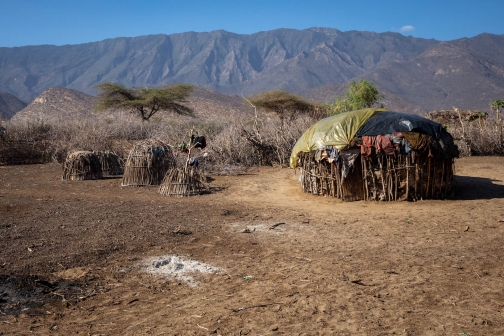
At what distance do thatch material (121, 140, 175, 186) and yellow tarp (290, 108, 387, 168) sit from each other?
11.4 feet

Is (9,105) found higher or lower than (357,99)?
higher

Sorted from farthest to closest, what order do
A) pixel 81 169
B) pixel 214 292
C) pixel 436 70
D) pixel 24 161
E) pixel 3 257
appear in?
pixel 436 70
pixel 24 161
pixel 81 169
pixel 3 257
pixel 214 292

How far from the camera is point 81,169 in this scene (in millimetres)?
11672

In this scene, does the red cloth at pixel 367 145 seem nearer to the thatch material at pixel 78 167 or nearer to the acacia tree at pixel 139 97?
the thatch material at pixel 78 167

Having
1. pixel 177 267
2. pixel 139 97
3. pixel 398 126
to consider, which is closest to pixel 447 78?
pixel 139 97

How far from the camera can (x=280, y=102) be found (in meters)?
21.0

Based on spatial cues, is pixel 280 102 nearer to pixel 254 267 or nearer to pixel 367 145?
pixel 367 145

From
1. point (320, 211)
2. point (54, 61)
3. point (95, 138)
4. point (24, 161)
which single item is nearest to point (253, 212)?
point (320, 211)

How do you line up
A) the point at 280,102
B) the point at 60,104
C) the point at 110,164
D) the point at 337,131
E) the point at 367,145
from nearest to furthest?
the point at 367,145 → the point at 337,131 → the point at 110,164 → the point at 280,102 → the point at 60,104

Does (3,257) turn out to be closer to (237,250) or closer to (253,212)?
(237,250)

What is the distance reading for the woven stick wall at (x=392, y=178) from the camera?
867 centimetres

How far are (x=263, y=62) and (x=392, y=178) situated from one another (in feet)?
359

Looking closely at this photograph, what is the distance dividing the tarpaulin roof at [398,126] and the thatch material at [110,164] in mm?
6888

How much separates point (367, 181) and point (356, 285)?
4667 mm
